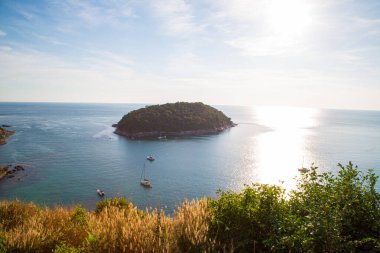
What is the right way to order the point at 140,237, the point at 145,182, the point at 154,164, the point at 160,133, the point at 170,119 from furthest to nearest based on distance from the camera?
the point at 170,119, the point at 160,133, the point at 154,164, the point at 145,182, the point at 140,237

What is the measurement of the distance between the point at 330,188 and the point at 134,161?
7504cm

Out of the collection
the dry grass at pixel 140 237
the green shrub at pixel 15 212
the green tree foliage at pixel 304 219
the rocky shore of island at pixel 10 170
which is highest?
the green tree foliage at pixel 304 219

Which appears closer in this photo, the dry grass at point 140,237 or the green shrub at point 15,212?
the dry grass at point 140,237

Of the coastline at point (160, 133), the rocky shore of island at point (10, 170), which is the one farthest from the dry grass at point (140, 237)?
the coastline at point (160, 133)

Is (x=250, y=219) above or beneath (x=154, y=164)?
above

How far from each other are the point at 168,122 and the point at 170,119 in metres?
2.49

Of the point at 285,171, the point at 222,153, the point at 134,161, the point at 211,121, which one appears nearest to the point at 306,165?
the point at 285,171

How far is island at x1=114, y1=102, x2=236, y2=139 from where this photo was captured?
12250cm

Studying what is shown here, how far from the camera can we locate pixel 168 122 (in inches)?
5143

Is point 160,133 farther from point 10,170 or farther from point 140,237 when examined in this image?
point 140,237

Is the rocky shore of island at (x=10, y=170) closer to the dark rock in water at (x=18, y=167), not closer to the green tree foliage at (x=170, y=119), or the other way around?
the dark rock in water at (x=18, y=167)

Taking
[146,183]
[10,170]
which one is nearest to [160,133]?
[146,183]

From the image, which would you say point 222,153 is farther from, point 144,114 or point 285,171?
point 144,114

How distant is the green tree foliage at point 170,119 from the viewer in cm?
12462
